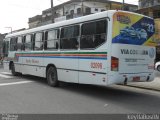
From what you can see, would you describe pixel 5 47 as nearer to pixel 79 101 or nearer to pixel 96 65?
pixel 96 65

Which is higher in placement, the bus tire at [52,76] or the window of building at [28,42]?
the window of building at [28,42]

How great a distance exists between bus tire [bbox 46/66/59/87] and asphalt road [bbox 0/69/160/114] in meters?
0.36

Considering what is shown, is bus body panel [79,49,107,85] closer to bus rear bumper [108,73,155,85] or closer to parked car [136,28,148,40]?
bus rear bumper [108,73,155,85]

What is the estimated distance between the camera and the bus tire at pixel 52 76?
12.0m

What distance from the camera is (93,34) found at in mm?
9570

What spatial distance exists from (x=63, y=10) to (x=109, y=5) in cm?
908

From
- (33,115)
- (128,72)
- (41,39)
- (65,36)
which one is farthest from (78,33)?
(33,115)

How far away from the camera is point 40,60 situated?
1314 cm

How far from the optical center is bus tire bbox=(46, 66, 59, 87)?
39.3 feet

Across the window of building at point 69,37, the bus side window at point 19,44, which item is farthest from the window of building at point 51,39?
the bus side window at point 19,44

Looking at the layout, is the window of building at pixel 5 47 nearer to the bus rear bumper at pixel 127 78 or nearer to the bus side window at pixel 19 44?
the bus side window at pixel 19 44

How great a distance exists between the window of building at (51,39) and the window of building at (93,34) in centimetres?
207

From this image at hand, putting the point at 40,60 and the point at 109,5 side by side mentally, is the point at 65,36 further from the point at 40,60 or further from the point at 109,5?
the point at 109,5

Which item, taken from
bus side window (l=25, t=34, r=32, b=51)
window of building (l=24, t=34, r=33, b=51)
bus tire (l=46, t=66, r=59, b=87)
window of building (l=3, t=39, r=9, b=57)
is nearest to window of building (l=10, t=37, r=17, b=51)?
window of building (l=3, t=39, r=9, b=57)
